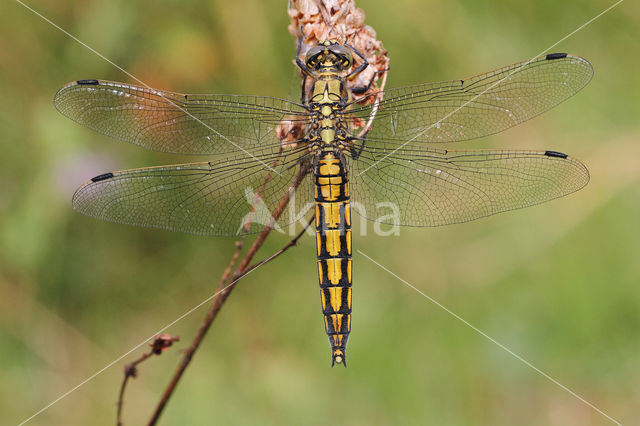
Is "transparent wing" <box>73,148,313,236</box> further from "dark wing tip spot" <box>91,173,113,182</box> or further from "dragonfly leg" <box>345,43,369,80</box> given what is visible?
"dragonfly leg" <box>345,43,369,80</box>

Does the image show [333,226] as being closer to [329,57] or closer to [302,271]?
[329,57]

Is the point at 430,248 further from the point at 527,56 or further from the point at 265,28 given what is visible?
the point at 265,28

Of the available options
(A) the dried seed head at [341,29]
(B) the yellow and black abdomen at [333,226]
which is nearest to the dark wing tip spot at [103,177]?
(B) the yellow and black abdomen at [333,226]

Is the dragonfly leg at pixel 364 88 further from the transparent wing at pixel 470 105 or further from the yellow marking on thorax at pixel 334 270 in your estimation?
the yellow marking on thorax at pixel 334 270

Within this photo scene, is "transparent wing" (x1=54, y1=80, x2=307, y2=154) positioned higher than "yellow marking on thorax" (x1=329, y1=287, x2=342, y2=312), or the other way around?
"transparent wing" (x1=54, y1=80, x2=307, y2=154)

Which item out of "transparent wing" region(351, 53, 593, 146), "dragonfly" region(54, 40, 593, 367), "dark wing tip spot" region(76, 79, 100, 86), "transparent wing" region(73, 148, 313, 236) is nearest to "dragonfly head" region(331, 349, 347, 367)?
"dragonfly" region(54, 40, 593, 367)

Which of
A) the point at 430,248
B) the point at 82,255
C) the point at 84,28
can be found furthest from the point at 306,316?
the point at 84,28
